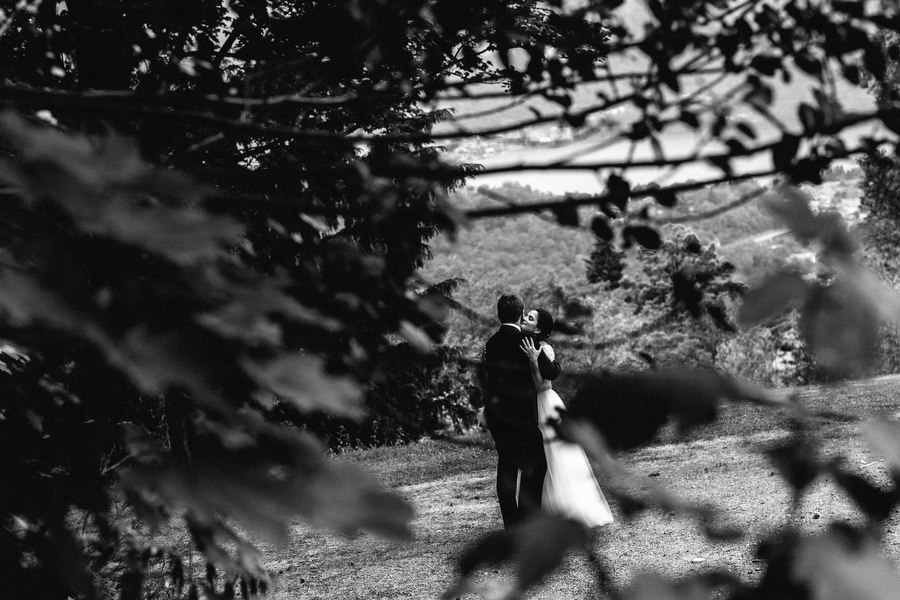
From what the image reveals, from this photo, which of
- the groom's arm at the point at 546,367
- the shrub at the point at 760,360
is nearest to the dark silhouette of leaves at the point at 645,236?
the groom's arm at the point at 546,367

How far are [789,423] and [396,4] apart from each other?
1.02 meters

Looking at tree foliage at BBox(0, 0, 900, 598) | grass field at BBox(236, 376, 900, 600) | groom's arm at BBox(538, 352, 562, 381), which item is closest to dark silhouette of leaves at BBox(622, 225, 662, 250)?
tree foliage at BBox(0, 0, 900, 598)

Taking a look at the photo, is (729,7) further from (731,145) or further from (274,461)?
(274,461)

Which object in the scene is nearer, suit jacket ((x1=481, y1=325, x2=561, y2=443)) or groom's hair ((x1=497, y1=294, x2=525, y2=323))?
suit jacket ((x1=481, y1=325, x2=561, y2=443))

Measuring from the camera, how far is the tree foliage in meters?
0.64

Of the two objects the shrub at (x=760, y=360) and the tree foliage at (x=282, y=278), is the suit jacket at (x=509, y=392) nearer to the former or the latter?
the tree foliage at (x=282, y=278)

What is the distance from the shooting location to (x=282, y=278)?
4.65 ft

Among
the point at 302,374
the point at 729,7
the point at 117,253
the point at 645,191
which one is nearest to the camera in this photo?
the point at 302,374

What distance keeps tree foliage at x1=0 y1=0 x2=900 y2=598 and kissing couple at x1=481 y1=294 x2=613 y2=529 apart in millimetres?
173

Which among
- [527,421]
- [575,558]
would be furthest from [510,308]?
[527,421]

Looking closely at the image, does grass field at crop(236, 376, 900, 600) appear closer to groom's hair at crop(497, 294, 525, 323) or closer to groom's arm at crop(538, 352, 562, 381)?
groom's arm at crop(538, 352, 562, 381)

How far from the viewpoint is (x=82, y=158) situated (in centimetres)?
Answer: 63

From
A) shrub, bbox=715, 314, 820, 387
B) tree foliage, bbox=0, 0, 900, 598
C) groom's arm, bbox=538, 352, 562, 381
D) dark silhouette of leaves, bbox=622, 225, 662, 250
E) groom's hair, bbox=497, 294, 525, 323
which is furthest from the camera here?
shrub, bbox=715, 314, 820, 387

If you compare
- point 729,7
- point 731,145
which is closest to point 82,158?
point 731,145
